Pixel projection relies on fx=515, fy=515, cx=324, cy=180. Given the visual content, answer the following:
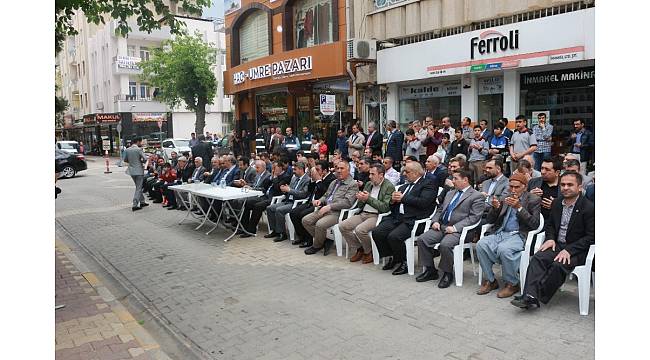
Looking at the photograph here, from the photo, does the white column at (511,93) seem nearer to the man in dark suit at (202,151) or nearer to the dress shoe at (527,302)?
the man in dark suit at (202,151)

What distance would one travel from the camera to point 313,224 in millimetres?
7898

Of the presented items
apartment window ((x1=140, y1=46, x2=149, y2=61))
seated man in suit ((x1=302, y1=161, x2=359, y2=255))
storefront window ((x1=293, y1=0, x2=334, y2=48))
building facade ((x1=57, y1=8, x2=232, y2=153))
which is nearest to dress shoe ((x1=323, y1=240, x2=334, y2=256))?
seated man in suit ((x1=302, y1=161, x2=359, y2=255))

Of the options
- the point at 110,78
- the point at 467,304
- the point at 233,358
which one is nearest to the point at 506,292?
the point at 467,304

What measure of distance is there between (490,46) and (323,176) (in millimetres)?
6432

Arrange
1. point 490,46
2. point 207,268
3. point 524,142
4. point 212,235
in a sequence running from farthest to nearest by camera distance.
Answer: point 490,46 < point 524,142 < point 212,235 < point 207,268

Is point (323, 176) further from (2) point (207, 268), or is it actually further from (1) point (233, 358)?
(1) point (233, 358)

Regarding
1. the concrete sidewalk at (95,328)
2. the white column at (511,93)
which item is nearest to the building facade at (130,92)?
the white column at (511,93)

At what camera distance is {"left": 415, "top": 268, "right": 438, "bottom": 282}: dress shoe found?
6.20 m

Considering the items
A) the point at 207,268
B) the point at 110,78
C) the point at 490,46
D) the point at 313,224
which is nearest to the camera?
the point at 207,268

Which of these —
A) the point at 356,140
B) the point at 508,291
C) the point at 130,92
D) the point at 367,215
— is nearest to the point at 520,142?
the point at 356,140

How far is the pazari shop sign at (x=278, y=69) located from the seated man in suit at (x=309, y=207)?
9.43 metres

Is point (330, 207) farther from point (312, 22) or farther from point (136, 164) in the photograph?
point (312, 22)

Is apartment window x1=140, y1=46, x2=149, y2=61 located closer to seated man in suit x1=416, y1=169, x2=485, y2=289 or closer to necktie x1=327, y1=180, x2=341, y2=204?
necktie x1=327, y1=180, x2=341, y2=204

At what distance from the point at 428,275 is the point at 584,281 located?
72.0 inches
